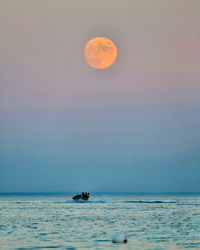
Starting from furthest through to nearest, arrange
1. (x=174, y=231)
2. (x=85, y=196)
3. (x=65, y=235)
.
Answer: (x=85, y=196)
(x=174, y=231)
(x=65, y=235)

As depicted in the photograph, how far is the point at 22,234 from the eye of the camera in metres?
38.2

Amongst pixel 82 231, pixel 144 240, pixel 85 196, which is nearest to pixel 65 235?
pixel 82 231

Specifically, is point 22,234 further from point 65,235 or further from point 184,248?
point 184,248

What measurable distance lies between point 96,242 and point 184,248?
6.32 m

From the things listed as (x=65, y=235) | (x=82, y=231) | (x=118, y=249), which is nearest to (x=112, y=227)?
(x=82, y=231)

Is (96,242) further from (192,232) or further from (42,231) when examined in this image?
(192,232)

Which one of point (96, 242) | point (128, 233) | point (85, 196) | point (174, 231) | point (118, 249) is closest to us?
point (118, 249)

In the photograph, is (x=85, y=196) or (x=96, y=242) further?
(x=85, y=196)

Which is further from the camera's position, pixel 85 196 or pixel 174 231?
pixel 85 196

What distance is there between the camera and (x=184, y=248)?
1219 inches

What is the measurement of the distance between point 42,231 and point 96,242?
8922 mm

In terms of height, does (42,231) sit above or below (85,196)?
below

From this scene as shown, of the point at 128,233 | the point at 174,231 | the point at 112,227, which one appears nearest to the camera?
the point at 128,233

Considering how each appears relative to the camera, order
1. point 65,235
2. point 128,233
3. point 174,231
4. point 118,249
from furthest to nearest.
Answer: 1. point 174,231
2. point 128,233
3. point 65,235
4. point 118,249
